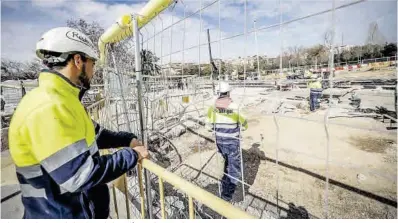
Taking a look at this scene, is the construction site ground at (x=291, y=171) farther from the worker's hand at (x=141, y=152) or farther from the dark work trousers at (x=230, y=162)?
the worker's hand at (x=141, y=152)

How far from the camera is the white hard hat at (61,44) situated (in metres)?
1.14

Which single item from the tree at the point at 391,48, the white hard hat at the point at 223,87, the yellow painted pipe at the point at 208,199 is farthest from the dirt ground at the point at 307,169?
the yellow painted pipe at the point at 208,199

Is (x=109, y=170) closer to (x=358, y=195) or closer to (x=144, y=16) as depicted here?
(x=144, y=16)

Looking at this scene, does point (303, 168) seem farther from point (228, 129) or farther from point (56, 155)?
point (56, 155)

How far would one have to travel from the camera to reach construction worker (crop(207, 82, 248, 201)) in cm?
311

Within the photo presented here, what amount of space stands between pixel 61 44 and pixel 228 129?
230 centimetres

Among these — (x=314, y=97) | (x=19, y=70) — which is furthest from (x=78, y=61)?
(x=19, y=70)

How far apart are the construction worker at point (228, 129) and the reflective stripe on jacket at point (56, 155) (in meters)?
2.05

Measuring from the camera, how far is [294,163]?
4.20m

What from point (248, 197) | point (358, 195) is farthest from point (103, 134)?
point (358, 195)

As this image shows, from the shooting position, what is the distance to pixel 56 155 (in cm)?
91

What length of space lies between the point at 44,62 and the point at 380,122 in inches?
318

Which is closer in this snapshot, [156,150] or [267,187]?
[267,187]

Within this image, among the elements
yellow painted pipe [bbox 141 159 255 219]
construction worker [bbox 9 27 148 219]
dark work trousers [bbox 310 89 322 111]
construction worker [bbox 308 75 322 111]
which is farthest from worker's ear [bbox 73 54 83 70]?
dark work trousers [bbox 310 89 322 111]
